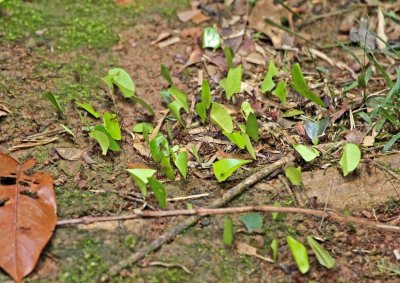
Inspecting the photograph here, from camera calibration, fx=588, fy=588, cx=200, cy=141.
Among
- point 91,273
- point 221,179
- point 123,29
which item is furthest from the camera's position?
point 123,29

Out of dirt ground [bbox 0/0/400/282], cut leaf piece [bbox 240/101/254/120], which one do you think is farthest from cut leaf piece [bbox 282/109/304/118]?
cut leaf piece [bbox 240/101/254/120]

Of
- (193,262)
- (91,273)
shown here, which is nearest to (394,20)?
(193,262)

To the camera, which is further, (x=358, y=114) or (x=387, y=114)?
(x=358, y=114)

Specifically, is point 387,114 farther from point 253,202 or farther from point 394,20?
point 394,20

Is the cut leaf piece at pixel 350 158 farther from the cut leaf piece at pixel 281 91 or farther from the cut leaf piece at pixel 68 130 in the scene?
the cut leaf piece at pixel 68 130

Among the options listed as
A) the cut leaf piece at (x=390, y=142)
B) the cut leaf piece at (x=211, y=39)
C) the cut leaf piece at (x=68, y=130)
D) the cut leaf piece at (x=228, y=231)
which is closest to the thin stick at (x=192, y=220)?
the cut leaf piece at (x=228, y=231)

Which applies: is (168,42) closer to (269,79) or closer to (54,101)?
(269,79)
